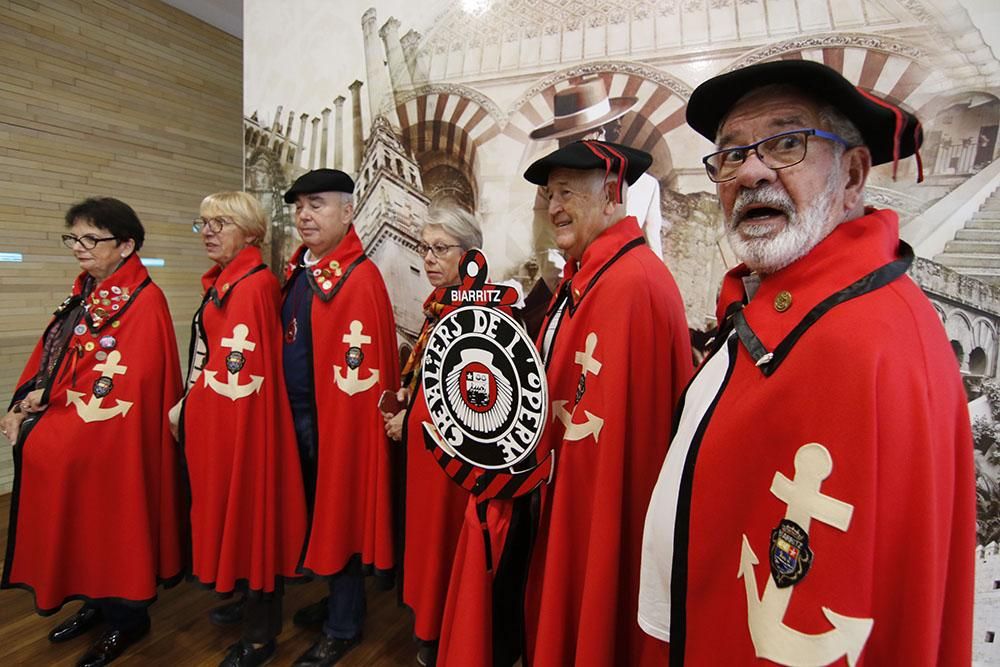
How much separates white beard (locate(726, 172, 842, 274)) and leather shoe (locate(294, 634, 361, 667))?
7.07 ft

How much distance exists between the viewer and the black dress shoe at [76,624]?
215 cm

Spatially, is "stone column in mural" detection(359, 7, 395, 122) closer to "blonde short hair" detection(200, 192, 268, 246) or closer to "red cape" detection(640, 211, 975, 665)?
"blonde short hair" detection(200, 192, 268, 246)

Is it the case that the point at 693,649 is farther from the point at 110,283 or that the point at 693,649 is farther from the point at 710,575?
the point at 110,283

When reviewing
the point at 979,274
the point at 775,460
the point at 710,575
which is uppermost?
the point at 979,274

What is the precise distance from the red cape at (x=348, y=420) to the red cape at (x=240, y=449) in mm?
166

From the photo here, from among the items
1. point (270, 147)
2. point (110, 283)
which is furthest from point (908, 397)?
point (270, 147)

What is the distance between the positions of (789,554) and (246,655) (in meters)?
2.14

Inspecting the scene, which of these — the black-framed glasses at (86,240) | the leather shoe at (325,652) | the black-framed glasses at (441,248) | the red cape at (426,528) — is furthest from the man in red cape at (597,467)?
the black-framed glasses at (86,240)

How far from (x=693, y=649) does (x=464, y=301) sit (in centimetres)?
91

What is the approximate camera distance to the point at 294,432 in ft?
6.78

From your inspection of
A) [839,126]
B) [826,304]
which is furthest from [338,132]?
[826,304]

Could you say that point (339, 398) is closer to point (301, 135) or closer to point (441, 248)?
point (441, 248)

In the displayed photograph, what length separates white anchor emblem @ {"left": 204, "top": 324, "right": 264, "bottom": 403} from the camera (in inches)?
75.2

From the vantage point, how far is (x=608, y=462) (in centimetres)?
119
